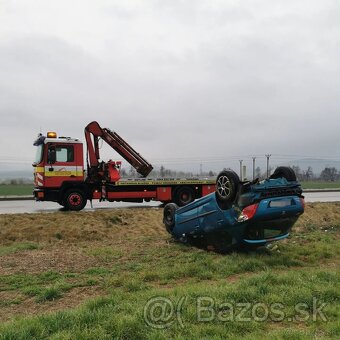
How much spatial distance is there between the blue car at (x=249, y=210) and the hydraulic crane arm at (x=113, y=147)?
11223 mm

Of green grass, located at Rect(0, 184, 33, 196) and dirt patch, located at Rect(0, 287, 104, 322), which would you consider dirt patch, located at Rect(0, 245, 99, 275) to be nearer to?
dirt patch, located at Rect(0, 287, 104, 322)

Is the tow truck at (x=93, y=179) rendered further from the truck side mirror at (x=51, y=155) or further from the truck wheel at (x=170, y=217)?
the truck wheel at (x=170, y=217)

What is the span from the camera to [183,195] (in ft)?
64.2

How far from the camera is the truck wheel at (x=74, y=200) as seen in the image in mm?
16922

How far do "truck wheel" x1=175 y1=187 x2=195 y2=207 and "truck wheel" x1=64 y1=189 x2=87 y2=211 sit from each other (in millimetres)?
4476

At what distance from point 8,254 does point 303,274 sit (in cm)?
524

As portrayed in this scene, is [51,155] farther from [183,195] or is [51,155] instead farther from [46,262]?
[46,262]

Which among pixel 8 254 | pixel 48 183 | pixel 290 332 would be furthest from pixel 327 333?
pixel 48 183

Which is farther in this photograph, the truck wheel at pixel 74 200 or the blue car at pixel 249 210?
the truck wheel at pixel 74 200

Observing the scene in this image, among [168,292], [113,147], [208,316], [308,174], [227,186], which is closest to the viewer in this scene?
[208,316]

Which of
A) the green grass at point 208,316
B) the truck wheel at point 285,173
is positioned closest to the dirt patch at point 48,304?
Result: the green grass at point 208,316

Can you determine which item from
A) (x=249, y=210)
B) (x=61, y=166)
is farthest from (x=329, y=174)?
(x=249, y=210)

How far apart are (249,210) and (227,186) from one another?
0.60 m

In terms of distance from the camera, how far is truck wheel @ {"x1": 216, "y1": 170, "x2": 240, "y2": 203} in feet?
23.0
